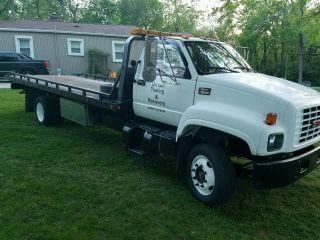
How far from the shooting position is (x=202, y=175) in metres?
4.82

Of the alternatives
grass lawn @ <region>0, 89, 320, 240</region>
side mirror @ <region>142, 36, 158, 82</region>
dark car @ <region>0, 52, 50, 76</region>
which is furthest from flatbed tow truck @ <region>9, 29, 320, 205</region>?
dark car @ <region>0, 52, 50, 76</region>

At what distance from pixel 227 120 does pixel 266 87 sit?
29.0 inches

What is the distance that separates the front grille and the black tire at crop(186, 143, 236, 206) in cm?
94

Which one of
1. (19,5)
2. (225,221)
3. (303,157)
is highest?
(19,5)

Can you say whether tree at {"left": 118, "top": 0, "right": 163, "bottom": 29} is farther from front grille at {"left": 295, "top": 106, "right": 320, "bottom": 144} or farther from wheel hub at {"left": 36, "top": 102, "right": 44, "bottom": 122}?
front grille at {"left": 295, "top": 106, "right": 320, "bottom": 144}

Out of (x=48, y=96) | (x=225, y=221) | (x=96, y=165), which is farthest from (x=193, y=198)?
(x=48, y=96)

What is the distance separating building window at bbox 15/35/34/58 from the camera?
23.6 metres

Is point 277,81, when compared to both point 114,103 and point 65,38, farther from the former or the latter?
point 65,38

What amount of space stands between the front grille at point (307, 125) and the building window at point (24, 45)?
22663mm

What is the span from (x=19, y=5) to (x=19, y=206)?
2058 inches

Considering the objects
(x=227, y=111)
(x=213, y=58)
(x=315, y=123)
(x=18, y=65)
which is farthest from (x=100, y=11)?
(x=315, y=123)

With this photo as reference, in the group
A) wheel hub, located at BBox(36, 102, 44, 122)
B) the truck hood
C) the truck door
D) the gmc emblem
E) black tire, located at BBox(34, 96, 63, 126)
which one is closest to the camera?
the truck hood

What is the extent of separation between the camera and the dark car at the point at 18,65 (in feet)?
63.2

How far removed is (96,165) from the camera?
619 cm
